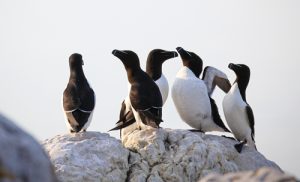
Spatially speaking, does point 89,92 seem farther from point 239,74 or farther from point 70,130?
point 239,74

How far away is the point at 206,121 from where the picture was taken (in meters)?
16.0

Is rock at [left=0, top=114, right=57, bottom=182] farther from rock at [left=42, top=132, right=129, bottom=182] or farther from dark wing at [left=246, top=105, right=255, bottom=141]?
dark wing at [left=246, top=105, right=255, bottom=141]

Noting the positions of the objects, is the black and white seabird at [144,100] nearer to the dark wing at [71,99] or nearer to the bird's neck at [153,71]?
the dark wing at [71,99]

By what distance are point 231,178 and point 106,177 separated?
28.6 feet

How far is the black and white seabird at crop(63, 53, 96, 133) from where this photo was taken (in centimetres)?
1439

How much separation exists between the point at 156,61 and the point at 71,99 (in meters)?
2.82

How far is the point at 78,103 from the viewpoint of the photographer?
575 inches

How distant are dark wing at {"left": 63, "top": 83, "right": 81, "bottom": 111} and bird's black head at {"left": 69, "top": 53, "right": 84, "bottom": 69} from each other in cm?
80

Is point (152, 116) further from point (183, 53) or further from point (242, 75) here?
point (242, 75)

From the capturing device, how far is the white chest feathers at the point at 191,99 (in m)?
15.7

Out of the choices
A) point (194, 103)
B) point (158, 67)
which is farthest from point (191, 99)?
point (158, 67)

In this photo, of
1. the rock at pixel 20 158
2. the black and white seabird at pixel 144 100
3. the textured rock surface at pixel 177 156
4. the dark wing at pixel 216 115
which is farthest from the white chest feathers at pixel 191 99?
the rock at pixel 20 158

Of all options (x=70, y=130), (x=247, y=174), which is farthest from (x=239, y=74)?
(x=247, y=174)

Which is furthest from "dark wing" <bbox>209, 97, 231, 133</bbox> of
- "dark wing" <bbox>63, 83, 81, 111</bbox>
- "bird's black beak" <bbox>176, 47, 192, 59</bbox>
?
"dark wing" <bbox>63, 83, 81, 111</bbox>
